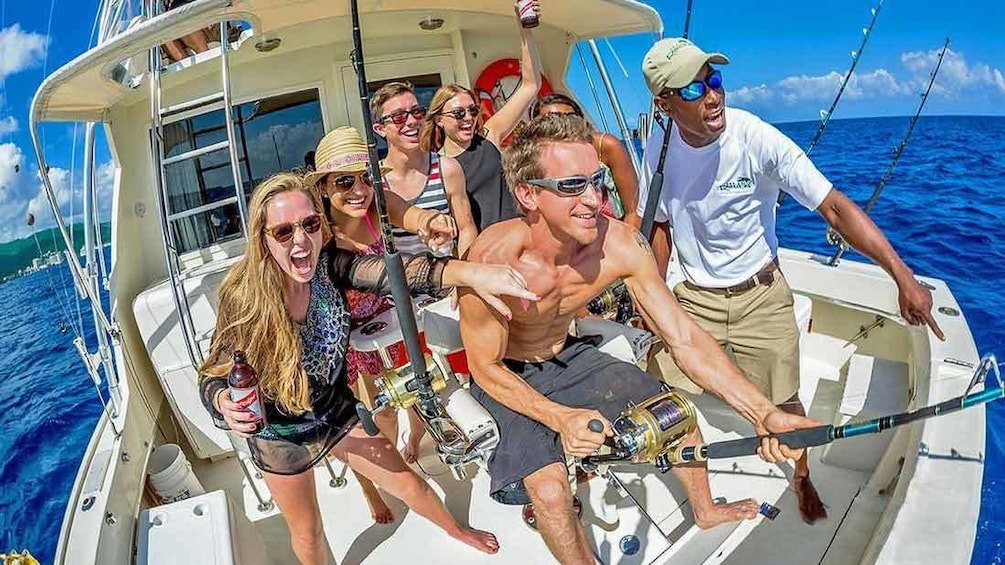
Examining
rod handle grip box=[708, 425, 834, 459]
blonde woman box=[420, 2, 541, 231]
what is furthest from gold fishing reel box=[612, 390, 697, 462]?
blonde woman box=[420, 2, 541, 231]

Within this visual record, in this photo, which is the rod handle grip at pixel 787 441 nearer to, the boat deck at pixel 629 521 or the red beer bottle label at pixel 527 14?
the boat deck at pixel 629 521

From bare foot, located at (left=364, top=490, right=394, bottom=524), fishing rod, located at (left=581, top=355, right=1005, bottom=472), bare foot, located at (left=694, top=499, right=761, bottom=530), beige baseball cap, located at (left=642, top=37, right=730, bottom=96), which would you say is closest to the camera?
fishing rod, located at (left=581, top=355, right=1005, bottom=472)

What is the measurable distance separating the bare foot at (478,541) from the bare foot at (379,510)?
39cm

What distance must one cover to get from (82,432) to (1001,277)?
42.7 feet

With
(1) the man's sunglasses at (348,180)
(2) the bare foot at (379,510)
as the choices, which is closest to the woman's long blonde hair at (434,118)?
(1) the man's sunglasses at (348,180)

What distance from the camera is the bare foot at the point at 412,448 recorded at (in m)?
3.06

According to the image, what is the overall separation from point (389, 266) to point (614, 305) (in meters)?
1.33

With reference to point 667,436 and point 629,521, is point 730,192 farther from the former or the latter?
point 629,521

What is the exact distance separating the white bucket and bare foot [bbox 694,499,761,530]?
2.24 meters

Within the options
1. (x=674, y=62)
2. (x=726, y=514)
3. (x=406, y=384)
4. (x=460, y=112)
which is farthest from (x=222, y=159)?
(x=726, y=514)

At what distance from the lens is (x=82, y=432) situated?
30.9ft

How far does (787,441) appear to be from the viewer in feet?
5.23

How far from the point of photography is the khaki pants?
100 inches

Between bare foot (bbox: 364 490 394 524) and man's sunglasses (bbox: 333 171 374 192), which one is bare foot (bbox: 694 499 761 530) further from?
man's sunglasses (bbox: 333 171 374 192)
